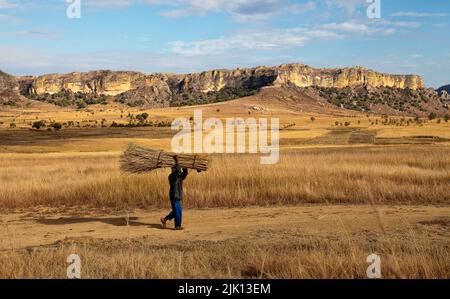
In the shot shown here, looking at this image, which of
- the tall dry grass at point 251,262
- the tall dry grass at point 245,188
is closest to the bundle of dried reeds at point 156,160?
the tall dry grass at point 251,262

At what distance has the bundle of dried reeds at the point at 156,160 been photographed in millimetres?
12781

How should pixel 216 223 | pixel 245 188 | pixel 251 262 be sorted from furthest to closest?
1. pixel 245 188
2. pixel 216 223
3. pixel 251 262

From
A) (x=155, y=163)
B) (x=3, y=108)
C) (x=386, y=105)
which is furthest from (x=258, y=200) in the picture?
(x=386, y=105)

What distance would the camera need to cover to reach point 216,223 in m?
13.0

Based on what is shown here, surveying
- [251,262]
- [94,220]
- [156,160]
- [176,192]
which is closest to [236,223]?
[176,192]

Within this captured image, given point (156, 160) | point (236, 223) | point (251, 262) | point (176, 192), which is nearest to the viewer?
point (251, 262)

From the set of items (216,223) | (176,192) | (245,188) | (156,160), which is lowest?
(216,223)

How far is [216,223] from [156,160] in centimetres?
217

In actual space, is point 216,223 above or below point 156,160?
below

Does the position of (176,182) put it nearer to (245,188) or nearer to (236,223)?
(236,223)

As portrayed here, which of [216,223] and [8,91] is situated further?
[8,91]

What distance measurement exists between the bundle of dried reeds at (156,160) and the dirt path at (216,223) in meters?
1.48

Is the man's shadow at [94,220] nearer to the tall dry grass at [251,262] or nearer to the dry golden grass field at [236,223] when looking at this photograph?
the dry golden grass field at [236,223]
